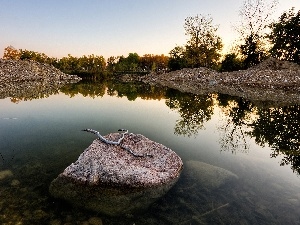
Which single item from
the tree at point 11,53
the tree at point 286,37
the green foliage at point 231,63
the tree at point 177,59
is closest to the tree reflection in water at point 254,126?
the tree at point 286,37

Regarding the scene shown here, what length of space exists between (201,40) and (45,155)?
8955 centimetres

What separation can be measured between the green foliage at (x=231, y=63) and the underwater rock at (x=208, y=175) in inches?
3066

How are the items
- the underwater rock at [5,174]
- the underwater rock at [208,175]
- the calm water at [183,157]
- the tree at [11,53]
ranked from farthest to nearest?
the tree at [11,53]
the underwater rock at [208,175]
the underwater rock at [5,174]
the calm water at [183,157]

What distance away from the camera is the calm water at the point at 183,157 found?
8438mm

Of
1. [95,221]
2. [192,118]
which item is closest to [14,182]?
[95,221]

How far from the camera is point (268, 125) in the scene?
67.9 ft

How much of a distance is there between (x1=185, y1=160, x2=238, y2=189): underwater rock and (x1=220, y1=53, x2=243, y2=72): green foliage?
256 ft

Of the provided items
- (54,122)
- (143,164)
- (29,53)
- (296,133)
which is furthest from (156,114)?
(29,53)

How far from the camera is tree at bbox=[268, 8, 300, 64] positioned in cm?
6838

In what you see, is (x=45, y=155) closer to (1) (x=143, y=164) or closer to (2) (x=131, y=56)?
(1) (x=143, y=164)

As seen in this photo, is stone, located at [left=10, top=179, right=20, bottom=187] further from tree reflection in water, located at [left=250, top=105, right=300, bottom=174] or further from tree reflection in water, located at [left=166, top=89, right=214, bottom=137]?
tree reflection in water, located at [left=250, top=105, right=300, bottom=174]

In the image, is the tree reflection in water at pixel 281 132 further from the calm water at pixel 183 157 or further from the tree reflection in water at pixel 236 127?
the tree reflection in water at pixel 236 127

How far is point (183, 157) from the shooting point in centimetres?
1388

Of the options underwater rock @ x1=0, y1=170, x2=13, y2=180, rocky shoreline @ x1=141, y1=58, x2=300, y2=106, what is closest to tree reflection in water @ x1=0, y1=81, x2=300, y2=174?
underwater rock @ x1=0, y1=170, x2=13, y2=180
